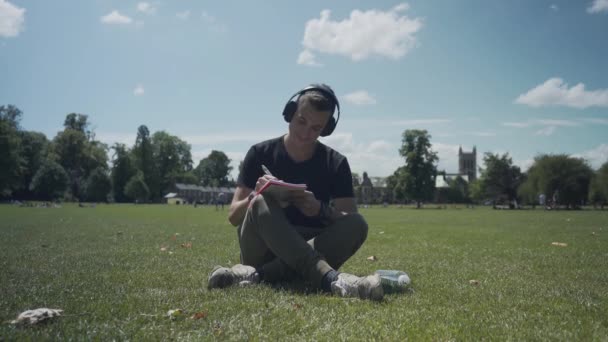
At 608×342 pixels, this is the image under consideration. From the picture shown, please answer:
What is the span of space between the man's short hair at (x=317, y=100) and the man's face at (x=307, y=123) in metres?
0.03

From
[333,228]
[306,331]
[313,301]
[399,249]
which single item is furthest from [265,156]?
[399,249]

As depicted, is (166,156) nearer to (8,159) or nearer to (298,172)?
(8,159)

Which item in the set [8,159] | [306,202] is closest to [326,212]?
[306,202]

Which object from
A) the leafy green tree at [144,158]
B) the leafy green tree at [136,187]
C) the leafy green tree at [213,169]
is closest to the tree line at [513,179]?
the leafy green tree at [136,187]

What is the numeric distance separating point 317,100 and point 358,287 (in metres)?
1.78

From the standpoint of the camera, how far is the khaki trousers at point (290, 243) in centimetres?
379

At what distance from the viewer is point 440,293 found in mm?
4051

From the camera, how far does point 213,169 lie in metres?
140

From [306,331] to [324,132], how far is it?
2330 millimetres

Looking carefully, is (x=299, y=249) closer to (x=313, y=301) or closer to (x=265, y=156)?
(x=313, y=301)

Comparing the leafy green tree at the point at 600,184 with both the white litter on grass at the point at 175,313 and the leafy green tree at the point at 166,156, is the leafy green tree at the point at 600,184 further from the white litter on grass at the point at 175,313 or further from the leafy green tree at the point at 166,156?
the leafy green tree at the point at 166,156

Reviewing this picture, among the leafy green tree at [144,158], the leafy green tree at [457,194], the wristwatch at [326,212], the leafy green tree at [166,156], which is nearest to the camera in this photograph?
the wristwatch at [326,212]

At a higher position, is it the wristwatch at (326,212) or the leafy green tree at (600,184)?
the leafy green tree at (600,184)

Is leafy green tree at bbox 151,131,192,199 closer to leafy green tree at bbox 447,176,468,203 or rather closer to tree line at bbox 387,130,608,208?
tree line at bbox 387,130,608,208
